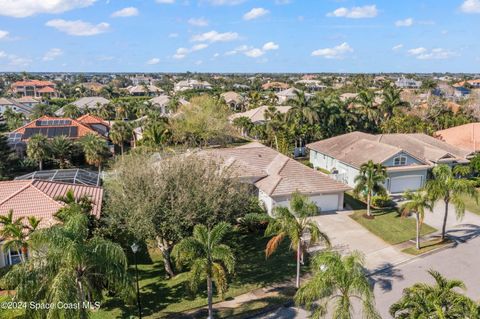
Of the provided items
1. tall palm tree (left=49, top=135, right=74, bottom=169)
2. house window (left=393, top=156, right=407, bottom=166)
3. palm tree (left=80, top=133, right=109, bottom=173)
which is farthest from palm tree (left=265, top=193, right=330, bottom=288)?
tall palm tree (left=49, top=135, right=74, bottom=169)

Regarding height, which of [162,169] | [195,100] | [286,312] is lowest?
[286,312]

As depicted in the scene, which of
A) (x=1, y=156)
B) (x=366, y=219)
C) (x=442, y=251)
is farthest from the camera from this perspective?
(x=1, y=156)

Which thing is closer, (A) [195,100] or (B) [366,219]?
Result: (B) [366,219]

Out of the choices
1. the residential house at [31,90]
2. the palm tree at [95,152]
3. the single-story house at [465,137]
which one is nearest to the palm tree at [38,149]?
the palm tree at [95,152]

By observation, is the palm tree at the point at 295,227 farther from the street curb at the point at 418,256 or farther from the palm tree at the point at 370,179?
the palm tree at the point at 370,179

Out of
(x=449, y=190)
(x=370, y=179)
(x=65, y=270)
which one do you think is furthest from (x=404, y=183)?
(x=65, y=270)

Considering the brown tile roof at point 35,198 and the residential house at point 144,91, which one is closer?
the brown tile roof at point 35,198

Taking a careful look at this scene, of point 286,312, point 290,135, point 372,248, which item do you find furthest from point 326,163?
point 286,312

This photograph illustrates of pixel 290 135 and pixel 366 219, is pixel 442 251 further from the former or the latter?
pixel 290 135
